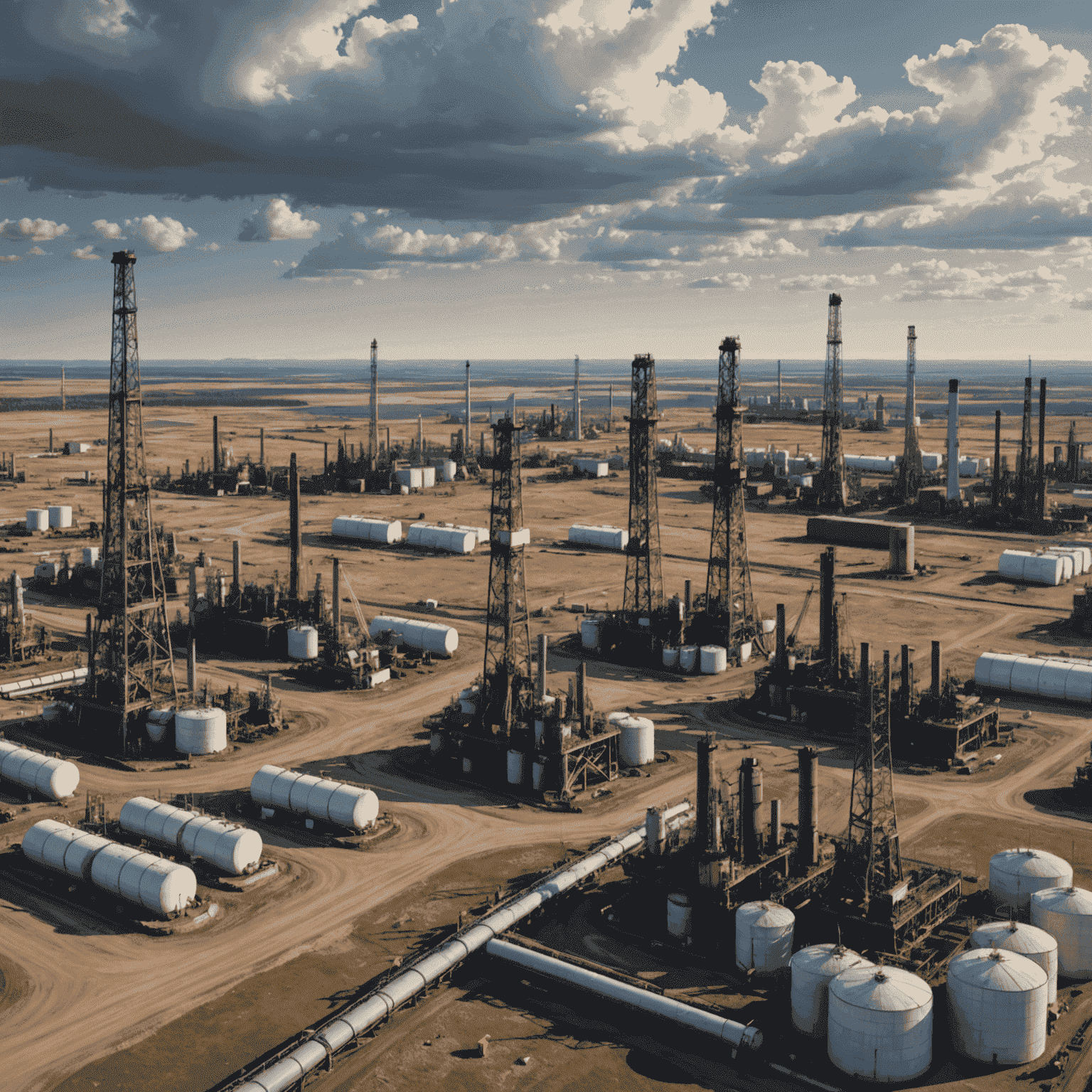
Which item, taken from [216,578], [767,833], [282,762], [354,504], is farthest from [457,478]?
[767,833]

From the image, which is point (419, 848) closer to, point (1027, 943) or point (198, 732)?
point (198, 732)

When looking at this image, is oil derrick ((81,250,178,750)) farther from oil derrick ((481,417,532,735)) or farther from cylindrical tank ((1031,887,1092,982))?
cylindrical tank ((1031,887,1092,982))

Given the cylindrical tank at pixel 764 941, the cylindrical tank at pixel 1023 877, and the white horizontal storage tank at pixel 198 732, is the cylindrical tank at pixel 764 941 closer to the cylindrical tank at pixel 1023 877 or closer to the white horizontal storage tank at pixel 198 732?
the cylindrical tank at pixel 1023 877

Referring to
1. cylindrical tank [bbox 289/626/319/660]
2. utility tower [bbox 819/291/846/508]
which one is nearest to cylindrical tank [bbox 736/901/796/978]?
cylindrical tank [bbox 289/626/319/660]

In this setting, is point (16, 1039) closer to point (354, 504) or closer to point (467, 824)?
point (467, 824)

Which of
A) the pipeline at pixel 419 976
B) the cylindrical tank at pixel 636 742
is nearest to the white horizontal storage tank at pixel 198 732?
the cylindrical tank at pixel 636 742

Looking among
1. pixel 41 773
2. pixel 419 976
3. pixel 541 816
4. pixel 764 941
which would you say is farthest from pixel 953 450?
pixel 419 976
